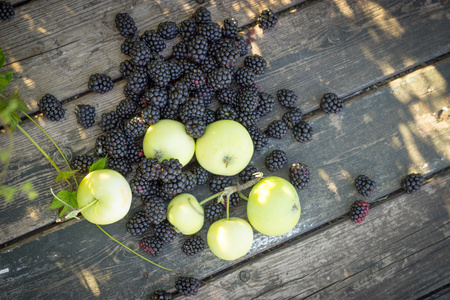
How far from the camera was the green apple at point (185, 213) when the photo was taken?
70.4 inches

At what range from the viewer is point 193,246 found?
1.90 m

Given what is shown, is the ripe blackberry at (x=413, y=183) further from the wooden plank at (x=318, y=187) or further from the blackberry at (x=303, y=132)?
the blackberry at (x=303, y=132)

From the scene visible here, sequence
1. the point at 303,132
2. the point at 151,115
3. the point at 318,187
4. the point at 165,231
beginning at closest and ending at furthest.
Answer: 1. the point at 151,115
2. the point at 165,231
3. the point at 303,132
4. the point at 318,187

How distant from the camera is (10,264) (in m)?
1.91

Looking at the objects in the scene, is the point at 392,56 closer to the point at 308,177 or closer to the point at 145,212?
the point at 308,177

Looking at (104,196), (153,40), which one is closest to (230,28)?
(153,40)

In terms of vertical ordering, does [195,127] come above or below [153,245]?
above

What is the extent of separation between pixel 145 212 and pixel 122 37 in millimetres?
1072

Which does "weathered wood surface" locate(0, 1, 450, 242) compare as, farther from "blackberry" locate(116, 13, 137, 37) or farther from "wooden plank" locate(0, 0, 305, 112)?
"blackberry" locate(116, 13, 137, 37)

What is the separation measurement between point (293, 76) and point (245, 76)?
1.19 feet

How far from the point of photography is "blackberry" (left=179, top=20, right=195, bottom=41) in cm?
189

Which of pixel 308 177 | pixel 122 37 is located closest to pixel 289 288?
pixel 308 177

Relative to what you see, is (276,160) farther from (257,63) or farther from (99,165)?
(99,165)

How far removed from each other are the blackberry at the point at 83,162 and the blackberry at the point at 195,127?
2.03 ft
